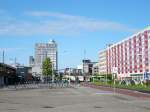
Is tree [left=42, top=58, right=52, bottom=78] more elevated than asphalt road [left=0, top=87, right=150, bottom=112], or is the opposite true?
tree [left=42, top=58, right=52, bottom=78]

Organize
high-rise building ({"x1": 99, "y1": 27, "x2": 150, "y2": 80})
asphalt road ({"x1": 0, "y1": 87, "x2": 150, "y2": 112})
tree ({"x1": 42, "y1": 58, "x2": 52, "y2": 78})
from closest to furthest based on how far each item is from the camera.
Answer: asphalt road ({"x1": 0, "y1": 87, "x2": 150, "y2": 112}), high-rise building ({"x1": 99, "y1": 27, "x2": 150, "y2": 80}), tree ({"x1": 42, "y1": 58, "x2": 52, "y2": 78})

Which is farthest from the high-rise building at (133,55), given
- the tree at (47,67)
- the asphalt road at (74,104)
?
the asphalt road at (74,104)

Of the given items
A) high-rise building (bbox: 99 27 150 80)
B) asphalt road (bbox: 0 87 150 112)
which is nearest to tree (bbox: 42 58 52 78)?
high-rise building (bbox: 99 27 150 80)

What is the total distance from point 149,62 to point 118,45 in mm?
47872

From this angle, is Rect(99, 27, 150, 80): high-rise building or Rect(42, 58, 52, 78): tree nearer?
Rect(99, 27, 150, 80): high-rise building

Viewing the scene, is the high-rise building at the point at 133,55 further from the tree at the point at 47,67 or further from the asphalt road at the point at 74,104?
the asphalt road at the point at 74,104

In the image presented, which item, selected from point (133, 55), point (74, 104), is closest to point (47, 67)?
point (133, 55)

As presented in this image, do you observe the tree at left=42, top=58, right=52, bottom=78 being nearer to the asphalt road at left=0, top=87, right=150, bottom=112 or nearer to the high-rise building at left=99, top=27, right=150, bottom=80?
the high-rise building at left=99, top=27, right=150, bottom=80

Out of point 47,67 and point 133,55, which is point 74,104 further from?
point 47,67

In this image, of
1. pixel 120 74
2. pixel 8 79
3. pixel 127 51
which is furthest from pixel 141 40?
pixel 8 79

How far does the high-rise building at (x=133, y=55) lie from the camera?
431 feet

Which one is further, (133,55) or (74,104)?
(133,55)

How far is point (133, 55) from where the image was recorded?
5807 inches

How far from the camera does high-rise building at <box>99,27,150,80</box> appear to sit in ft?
431
